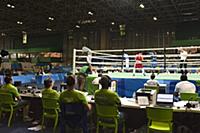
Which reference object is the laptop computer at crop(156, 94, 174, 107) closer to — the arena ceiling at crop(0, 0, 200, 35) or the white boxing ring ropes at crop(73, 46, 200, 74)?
the white boxing ring ropes at crop(73, 46, 200, 74)

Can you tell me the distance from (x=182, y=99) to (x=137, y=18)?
15.6m

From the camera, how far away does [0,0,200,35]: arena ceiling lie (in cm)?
1476

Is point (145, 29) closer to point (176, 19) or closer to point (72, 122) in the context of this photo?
point (176, 19)

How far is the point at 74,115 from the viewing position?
395cm

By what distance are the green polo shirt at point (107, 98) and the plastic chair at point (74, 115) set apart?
0.30 meters

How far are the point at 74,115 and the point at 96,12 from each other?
1406cm

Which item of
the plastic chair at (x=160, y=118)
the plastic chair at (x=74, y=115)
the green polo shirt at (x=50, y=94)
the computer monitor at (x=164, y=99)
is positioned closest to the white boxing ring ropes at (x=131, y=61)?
the green polo shirt at (x=50, y=94)

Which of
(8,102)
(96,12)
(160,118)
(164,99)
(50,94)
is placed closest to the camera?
(160,118)

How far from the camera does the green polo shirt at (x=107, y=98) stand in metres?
3.86

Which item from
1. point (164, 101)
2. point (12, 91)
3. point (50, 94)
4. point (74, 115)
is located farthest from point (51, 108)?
point (164, 101)

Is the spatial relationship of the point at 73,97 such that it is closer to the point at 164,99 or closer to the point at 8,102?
the point at 164,99

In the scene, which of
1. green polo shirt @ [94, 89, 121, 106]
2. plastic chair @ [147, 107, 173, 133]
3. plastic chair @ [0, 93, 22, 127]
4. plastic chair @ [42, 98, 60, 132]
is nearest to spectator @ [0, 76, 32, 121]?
plastic chair @ [0, 93, 22, 127]

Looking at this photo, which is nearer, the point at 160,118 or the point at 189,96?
the point at 160,118

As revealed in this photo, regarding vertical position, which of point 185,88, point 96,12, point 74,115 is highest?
point 96,12
